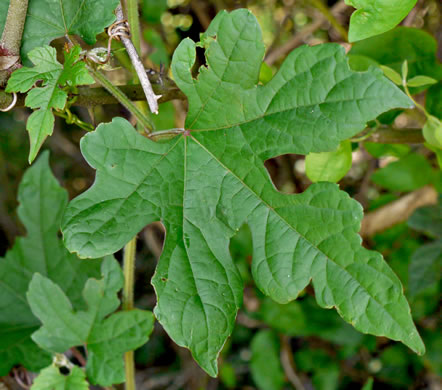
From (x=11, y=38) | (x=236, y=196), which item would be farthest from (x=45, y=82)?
(x=236, y=196)

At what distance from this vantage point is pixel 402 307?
0.79 meters

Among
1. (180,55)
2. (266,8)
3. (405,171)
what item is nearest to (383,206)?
(405,171)

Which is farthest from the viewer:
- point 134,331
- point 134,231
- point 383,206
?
point 383,206

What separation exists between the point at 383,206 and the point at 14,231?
178 cm

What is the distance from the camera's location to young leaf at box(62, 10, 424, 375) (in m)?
0.83

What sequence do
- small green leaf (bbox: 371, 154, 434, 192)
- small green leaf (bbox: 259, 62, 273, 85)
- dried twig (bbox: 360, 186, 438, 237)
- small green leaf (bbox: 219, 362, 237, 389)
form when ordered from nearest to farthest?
1. small green leaf (bbox: 259, 62, 273, 85)
2. small green leaf (bbox: 371, 154, 434, 192)
3. dried twig (bbox: 360, 186, 438, 237)
4. small green leaf (bbox: 219, 362, 237, 389)

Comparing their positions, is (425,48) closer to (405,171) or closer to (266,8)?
(405,171)

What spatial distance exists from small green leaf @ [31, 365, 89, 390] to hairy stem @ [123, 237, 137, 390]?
13 cm

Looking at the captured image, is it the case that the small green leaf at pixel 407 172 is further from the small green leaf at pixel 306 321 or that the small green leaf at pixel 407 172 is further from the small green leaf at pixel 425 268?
the small green leaf at pixel 306 321

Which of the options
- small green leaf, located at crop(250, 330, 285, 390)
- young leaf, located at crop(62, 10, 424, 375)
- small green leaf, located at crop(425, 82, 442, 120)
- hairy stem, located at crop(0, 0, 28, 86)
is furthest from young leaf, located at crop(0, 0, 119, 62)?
small green leaf, located at crop(250, 330, 285, 390)

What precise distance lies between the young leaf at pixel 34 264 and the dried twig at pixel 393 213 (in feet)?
3.68

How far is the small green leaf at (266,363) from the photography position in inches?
84.2

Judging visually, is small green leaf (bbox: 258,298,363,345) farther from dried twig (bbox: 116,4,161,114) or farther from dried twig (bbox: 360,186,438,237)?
dried twig (bbox: 116,4,161,114)

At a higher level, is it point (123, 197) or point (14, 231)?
point (123, 197)
